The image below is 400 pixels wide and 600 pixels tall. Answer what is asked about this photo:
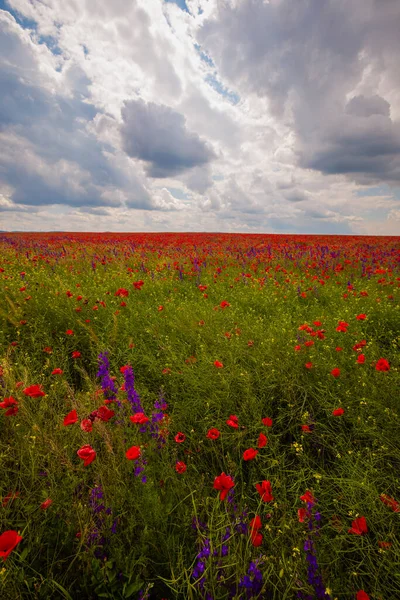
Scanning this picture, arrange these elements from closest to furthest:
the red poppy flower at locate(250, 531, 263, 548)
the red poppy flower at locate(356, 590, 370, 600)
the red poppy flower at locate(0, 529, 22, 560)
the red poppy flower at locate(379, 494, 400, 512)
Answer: the red poppy flower at locate(0, 529, 22, 560), the red poppy flower at locate(356, 590, 370, 600), the red poppy flower at locate(250, 531, 263, 548), the red poppy flower at locate(379, 494, 400, 512)

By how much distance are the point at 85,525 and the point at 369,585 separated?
136 centimetres

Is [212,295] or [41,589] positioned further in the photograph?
[212,295]

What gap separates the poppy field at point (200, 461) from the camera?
4.01ft

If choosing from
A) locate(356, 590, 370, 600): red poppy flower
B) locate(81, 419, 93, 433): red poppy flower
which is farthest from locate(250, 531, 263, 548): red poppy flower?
locate(81, 419, 93, 433): red poppy flower

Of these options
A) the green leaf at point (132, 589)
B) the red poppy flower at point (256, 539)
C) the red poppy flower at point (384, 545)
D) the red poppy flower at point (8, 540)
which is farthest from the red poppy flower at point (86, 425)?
the red poppy flower at point (384, 545)

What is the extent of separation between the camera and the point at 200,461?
1943mm

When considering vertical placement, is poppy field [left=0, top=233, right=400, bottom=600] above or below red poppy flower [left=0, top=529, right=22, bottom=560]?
below

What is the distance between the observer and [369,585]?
49.6 inches

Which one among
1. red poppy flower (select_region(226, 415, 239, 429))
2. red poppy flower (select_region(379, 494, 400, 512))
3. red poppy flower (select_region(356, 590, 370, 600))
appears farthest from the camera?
red poppy flower (select_region(226, 415, 239, 429))

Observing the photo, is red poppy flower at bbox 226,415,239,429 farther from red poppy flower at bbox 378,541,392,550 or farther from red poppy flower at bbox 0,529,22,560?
red poppy flower at bbox 0,529,22,560

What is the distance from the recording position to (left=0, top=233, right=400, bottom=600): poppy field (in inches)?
48.1

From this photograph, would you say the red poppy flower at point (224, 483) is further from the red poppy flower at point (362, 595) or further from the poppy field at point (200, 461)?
the red poppy flower at point (362, 595)

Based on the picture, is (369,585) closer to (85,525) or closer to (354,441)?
(354,441)

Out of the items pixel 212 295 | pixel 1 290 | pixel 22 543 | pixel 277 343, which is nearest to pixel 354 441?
pixel 277 343
